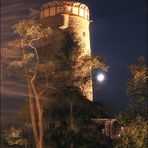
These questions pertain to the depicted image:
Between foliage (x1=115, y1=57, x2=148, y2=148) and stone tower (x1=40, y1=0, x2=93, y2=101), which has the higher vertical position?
stone tower (x1=40, y1=0, x2=93, y2=101)

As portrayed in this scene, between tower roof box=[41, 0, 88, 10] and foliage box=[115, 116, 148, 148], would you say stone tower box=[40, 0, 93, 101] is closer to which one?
tower roof box=[41, 0, 88, 10]

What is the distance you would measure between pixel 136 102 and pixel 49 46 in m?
15.6

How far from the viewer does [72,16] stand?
4709cm

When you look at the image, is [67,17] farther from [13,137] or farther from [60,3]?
[13,137]

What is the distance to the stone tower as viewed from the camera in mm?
46094

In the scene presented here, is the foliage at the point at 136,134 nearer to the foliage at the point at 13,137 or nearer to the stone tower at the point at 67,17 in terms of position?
the foliage at the point at 13,137

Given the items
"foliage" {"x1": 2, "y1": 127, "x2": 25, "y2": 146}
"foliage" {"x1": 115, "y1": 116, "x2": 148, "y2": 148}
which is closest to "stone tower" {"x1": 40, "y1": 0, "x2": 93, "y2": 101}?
"foliage" {"x1": 2, "y1": 127, "x2": 25, "y2": 146}

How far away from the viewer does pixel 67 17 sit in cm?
4681

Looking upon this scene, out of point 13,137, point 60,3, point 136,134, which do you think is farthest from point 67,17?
point 136,134

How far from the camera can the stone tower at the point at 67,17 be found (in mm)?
46094

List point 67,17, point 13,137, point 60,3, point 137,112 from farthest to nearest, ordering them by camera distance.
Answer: point 60,3 < point 67,17 < point 13,137 < point 137,112

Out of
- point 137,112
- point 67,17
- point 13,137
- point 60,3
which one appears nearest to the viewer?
point 137,112

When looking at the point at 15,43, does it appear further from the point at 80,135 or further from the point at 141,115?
the point at 141,115

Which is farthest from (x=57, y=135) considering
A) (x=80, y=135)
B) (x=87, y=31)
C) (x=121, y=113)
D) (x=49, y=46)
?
(x=87, y=31)
